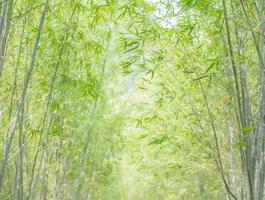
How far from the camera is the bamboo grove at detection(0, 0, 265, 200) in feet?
11.6

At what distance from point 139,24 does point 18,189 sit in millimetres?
2056

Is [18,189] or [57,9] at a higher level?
[57,9]

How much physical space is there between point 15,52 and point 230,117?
268cm

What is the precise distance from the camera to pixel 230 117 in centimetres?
530

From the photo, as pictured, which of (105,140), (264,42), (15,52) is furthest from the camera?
(105,140)

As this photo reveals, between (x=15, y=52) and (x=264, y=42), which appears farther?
(x=15, y=52)

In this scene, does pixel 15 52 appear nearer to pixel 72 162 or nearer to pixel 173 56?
pixel 173 56

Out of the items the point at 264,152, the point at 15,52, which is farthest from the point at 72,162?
the point at 264,152

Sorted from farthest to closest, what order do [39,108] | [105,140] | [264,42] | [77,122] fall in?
[105,140] < [77,122] < [39,108] < [264,42]

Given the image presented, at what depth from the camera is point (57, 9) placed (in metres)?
4.52

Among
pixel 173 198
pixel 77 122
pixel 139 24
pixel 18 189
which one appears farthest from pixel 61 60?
pixel 173 198

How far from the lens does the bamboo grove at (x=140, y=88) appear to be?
3.52 m

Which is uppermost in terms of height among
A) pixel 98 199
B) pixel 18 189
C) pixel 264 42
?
pixel 264 42

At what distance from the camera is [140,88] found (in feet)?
15.9
